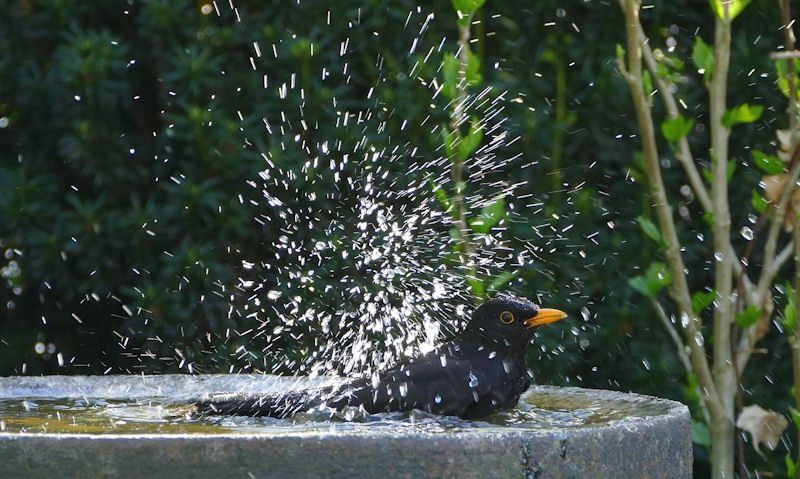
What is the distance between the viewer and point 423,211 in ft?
14.9

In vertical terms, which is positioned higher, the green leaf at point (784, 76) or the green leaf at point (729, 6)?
the green leaf at point (729, 6)

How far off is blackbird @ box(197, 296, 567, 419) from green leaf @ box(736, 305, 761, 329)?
3.21 ft

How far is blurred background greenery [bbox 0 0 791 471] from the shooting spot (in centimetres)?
466

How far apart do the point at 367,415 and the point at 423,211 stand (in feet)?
5.31

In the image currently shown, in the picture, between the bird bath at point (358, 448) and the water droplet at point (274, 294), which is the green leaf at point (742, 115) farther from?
the water droplet at point (274, 294)

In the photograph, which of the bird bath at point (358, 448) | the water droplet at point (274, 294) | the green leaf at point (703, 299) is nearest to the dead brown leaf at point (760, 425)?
the green leaf at point (703, 299)

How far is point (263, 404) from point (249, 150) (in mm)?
1770

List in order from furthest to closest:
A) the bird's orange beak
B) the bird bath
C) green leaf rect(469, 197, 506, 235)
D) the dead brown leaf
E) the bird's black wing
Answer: the dead brown leaf → green leaf rect(469, 197, 506, 235) → the bird's orange beak → the bird's black wing → the bird bath

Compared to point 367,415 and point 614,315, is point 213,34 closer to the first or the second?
point 614,315

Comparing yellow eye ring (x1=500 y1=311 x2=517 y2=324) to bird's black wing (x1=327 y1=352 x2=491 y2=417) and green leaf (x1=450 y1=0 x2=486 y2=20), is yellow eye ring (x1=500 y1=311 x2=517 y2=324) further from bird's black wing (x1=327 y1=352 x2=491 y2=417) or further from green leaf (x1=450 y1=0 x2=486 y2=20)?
green leaf (x1=450 y1=0 x2=486 y2=20)

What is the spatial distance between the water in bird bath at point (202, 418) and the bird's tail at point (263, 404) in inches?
1.3

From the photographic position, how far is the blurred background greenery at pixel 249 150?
15.3ft

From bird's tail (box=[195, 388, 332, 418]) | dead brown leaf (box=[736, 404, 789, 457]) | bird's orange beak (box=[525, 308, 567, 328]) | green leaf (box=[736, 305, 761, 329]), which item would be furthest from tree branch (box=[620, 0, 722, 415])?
bird's tail (box=[195, 388, 332, 418])

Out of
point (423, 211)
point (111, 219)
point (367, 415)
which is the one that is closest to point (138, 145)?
point (111, 219)
